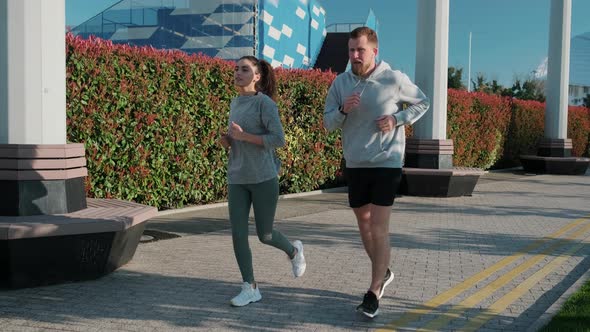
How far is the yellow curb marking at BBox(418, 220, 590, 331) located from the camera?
4.28m

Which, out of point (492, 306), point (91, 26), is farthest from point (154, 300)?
point (91, 26)

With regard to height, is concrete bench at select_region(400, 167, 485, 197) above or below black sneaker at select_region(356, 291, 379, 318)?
above

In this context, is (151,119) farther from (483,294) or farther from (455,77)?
(455,77)

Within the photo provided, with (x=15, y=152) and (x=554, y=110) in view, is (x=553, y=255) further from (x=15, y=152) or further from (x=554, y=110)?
(x=554, y=110)

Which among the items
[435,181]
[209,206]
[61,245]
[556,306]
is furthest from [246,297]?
[435,181]

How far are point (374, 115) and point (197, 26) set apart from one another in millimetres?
33691

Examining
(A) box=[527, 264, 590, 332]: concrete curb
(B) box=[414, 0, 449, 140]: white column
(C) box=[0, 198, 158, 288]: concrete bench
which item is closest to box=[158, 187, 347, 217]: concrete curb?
(B) box=[414, 0, 449, 140]: white column

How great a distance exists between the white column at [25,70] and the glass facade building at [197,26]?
30346 mm

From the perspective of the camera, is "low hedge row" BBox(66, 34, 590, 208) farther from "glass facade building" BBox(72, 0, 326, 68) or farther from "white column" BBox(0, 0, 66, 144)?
"glass facade building" BBox(72, 0, 326, 68)

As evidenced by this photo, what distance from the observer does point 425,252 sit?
22.0 feet

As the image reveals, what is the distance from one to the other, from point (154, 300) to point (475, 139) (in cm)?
1484

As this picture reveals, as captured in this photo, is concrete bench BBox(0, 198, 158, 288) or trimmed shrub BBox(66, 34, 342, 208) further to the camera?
trimmed shrub BBox(66, 34, 342, 208)

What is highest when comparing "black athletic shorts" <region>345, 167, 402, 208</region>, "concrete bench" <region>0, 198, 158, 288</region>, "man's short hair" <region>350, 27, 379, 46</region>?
"man's short hair" <region>350, 27, 379, 46</region>

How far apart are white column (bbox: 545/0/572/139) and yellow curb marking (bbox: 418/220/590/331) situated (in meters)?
15.4
